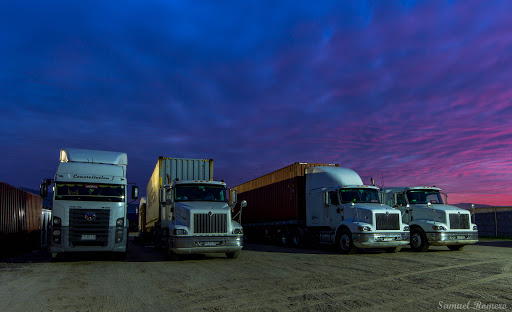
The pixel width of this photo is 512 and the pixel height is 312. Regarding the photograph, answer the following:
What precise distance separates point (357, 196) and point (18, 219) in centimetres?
1464

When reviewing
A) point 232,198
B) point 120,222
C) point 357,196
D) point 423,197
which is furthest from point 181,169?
Answer: point 423,197

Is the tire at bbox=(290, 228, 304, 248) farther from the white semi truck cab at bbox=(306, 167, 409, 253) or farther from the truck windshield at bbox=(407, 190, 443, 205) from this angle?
the truck windshield at bbox=(407, 190, 443, 205)

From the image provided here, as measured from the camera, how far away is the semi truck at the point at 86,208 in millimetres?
12648

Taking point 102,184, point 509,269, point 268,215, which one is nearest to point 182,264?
point 102,184

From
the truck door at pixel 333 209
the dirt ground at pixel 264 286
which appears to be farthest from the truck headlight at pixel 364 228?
the dirt ground at pixel 264 286

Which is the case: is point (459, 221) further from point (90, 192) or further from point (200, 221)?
point (90, 192)

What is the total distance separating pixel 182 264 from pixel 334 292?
6.39 metres

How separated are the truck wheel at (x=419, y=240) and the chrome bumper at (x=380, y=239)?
136 centimetres

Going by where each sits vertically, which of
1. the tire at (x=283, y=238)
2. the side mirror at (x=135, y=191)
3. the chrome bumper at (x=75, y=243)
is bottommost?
the tire at (x=283, y=238)

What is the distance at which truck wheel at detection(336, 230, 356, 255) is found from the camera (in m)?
15.0

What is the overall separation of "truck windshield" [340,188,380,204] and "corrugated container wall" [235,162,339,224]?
324 cm

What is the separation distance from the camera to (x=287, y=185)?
20.3 metres

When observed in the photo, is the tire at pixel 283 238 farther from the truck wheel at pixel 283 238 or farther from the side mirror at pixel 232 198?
the side mirror at pixel 232 198

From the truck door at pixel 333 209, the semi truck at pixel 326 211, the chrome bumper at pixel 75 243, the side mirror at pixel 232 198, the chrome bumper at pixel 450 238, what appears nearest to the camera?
the chrome bumper at pixel 75 243
